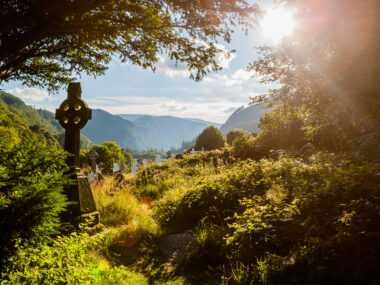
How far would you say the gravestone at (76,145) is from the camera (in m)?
4.20

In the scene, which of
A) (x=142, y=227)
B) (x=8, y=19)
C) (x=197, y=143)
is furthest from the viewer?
(x=197, y=143)

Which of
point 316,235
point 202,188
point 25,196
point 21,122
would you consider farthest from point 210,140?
point 25,196

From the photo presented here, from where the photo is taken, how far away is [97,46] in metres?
5.36

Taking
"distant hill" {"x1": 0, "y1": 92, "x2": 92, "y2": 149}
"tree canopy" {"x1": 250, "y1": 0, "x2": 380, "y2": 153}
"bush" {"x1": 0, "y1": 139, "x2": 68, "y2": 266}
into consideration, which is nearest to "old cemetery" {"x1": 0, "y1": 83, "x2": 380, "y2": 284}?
"bush" {"x1": 0, "y1": 139, "x2": 68, "y2": 266}

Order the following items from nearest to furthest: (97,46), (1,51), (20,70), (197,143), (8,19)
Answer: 1. (8,19)
2. (1,51)
3. (97,46)
4. (20,70)
5. (197,143)

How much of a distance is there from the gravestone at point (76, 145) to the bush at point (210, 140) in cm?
2209

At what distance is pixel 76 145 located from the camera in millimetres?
4523

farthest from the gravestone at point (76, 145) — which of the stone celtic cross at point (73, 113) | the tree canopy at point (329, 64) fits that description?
the tree canopy at point (329, 64)

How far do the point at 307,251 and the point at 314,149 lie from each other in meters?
7.32

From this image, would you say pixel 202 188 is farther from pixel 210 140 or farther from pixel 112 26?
pixel 210 140

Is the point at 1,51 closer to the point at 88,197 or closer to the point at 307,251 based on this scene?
the point at 88,197

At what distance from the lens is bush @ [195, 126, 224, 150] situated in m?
26.7

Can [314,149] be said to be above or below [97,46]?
below

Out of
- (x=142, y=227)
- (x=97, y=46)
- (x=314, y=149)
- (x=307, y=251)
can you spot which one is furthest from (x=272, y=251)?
(x=314, y=149)
